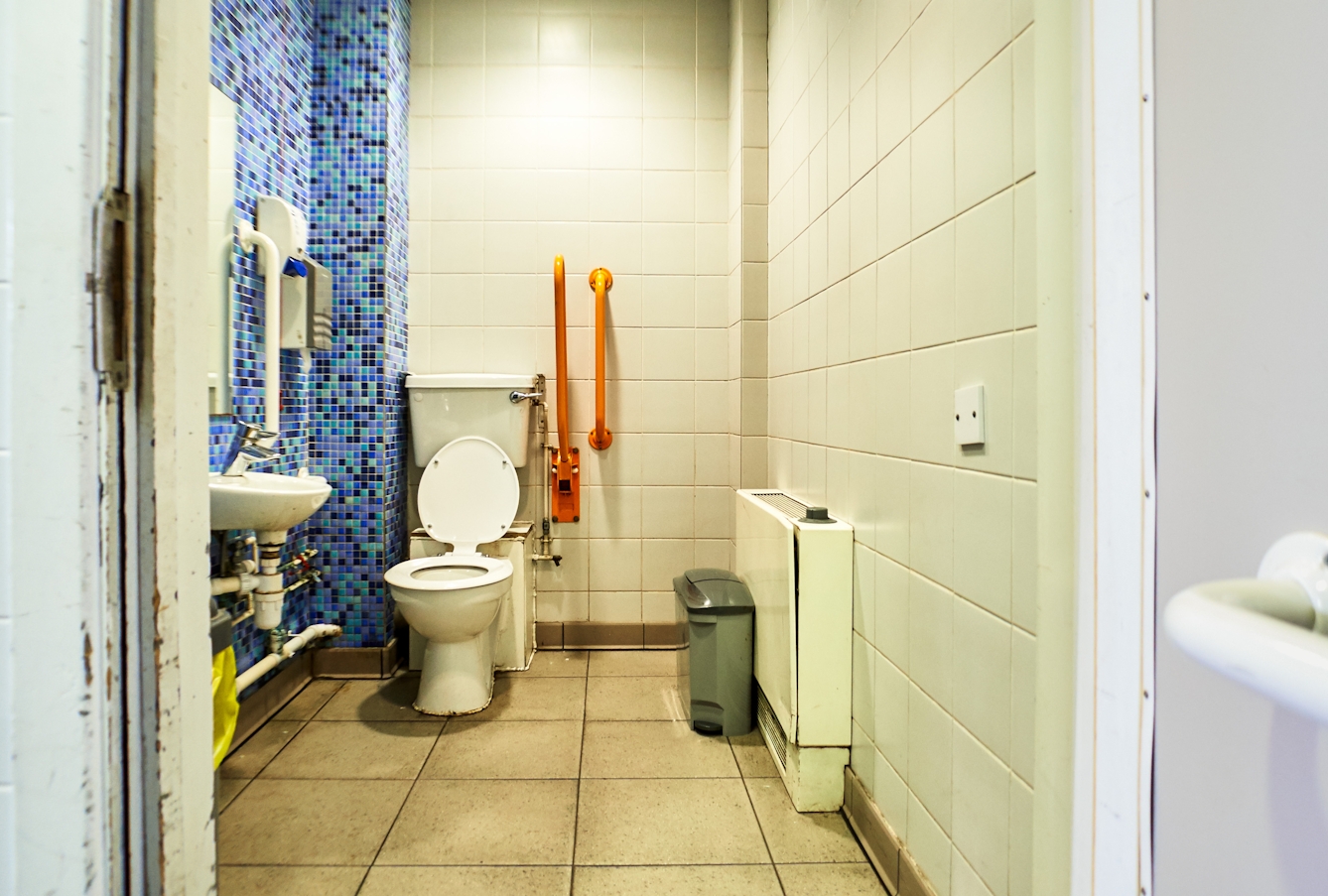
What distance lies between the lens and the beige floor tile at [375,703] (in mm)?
2004

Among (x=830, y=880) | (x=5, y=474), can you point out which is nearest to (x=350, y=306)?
(x=5, y=474)

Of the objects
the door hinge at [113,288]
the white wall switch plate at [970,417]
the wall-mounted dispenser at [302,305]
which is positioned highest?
the wall-mounted dispenser at [302,305]

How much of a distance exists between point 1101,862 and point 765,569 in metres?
1.28

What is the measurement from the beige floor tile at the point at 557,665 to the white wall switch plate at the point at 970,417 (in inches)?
69.3

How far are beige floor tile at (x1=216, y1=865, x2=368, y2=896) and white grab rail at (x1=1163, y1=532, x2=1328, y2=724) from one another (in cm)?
149

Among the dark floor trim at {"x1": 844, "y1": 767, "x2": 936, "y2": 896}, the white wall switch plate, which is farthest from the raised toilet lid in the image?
the white wall switch plate

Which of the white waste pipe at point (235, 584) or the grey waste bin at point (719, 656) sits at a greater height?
the white waste pipe at point (235, 584)

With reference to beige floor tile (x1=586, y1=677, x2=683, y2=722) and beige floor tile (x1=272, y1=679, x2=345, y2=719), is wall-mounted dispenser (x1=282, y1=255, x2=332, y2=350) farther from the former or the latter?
beige floor tile (x1=586, y1=677, x2=683, y2=722)

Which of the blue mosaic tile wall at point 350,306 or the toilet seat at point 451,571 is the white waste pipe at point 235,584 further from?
the blue mosaic tile wall at point 350,306

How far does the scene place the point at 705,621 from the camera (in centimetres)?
184

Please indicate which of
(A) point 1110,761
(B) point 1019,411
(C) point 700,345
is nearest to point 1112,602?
(A) point 1110,761

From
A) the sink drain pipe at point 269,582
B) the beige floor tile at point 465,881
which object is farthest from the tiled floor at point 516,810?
the sink drain pipe at point 269,582

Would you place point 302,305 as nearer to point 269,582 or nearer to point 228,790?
point 269,582

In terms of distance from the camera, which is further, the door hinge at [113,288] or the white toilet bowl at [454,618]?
the white toilet bowl at [454,618]
